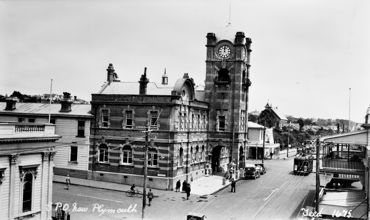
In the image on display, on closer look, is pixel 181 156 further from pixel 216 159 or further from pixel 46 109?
pixel 46 109

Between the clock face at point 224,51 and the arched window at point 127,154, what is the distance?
60.9 ft

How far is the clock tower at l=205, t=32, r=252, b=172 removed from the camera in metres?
49.5

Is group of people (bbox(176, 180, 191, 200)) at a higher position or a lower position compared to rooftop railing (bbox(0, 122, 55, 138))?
lower

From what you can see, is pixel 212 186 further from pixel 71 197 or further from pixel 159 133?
pixel 71 197

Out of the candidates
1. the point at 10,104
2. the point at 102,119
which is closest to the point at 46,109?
the point at 10,104

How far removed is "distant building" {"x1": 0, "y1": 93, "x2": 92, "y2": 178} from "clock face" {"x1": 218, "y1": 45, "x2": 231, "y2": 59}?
18.6 meters

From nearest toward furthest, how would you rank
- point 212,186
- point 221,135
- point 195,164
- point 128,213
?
point 128,213, point 212,186, point 195,164, point 221,135

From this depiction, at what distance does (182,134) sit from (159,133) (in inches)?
117

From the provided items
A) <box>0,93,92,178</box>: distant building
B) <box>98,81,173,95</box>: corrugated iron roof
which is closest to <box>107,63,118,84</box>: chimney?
<box>98,81,173,95</box>: corrugated iron roof

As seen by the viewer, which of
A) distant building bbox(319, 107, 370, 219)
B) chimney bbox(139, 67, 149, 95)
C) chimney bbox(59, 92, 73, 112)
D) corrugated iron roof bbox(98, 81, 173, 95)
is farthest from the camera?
chimney bbox(59, 92, 73, 112)

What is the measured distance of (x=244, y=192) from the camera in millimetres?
39094

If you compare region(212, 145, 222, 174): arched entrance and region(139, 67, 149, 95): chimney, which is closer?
region(139, 67, 149, 95): chimney

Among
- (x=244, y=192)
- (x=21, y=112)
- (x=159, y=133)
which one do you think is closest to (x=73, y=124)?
(x=21, y=112)

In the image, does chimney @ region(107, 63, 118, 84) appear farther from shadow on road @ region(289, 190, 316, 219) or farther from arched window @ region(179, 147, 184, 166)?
shadow on road @ region(289, 190, 316, 219)
